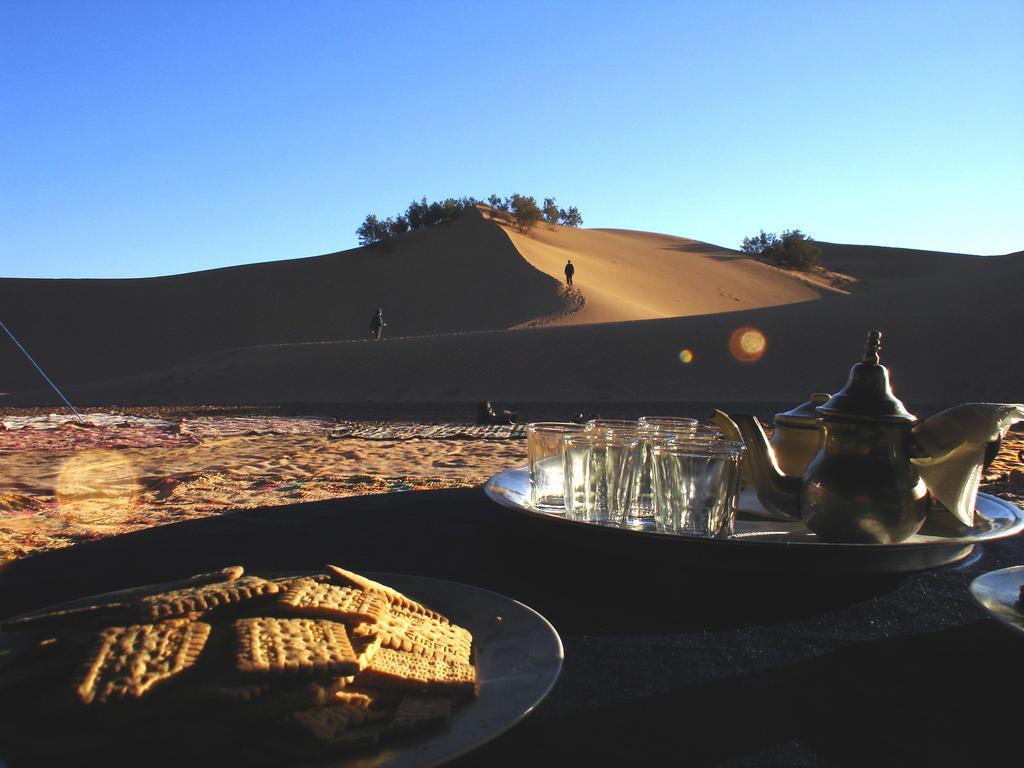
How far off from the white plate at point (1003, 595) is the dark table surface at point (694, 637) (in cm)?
3

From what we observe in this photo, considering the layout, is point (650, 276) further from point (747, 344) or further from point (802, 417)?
point (802, 417)

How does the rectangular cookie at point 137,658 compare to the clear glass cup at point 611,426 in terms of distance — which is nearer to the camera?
the rectangular cookie at point 137,658

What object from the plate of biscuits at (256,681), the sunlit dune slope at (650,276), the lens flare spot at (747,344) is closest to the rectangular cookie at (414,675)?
the plate of biscuits at (256,681)

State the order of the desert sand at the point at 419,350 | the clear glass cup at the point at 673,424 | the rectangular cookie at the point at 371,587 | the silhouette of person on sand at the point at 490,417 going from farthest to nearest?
the silhouette of person on sand at the point at 490,417
the desert sand at the point at 419,350
the clear glass cup at the point at 673,424
the rectangular cookie at the point at 371,587

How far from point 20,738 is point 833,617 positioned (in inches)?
42.2

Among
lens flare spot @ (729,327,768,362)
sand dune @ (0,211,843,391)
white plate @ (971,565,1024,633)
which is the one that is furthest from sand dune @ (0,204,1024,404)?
white plate @ (971,565,1024,633)

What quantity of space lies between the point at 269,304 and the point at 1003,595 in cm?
4321

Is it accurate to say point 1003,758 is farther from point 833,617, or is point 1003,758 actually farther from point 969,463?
point 969,463

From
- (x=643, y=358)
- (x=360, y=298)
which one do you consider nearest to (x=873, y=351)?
(x=643, y=358)

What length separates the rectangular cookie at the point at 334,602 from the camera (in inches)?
32.5

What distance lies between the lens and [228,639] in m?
0.77

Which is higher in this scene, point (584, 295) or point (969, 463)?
point (584, 295)

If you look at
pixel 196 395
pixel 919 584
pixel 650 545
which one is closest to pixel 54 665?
pixel 650 545

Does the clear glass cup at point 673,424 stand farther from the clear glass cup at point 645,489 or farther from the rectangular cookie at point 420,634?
the rectangular cookie at point 420,634
